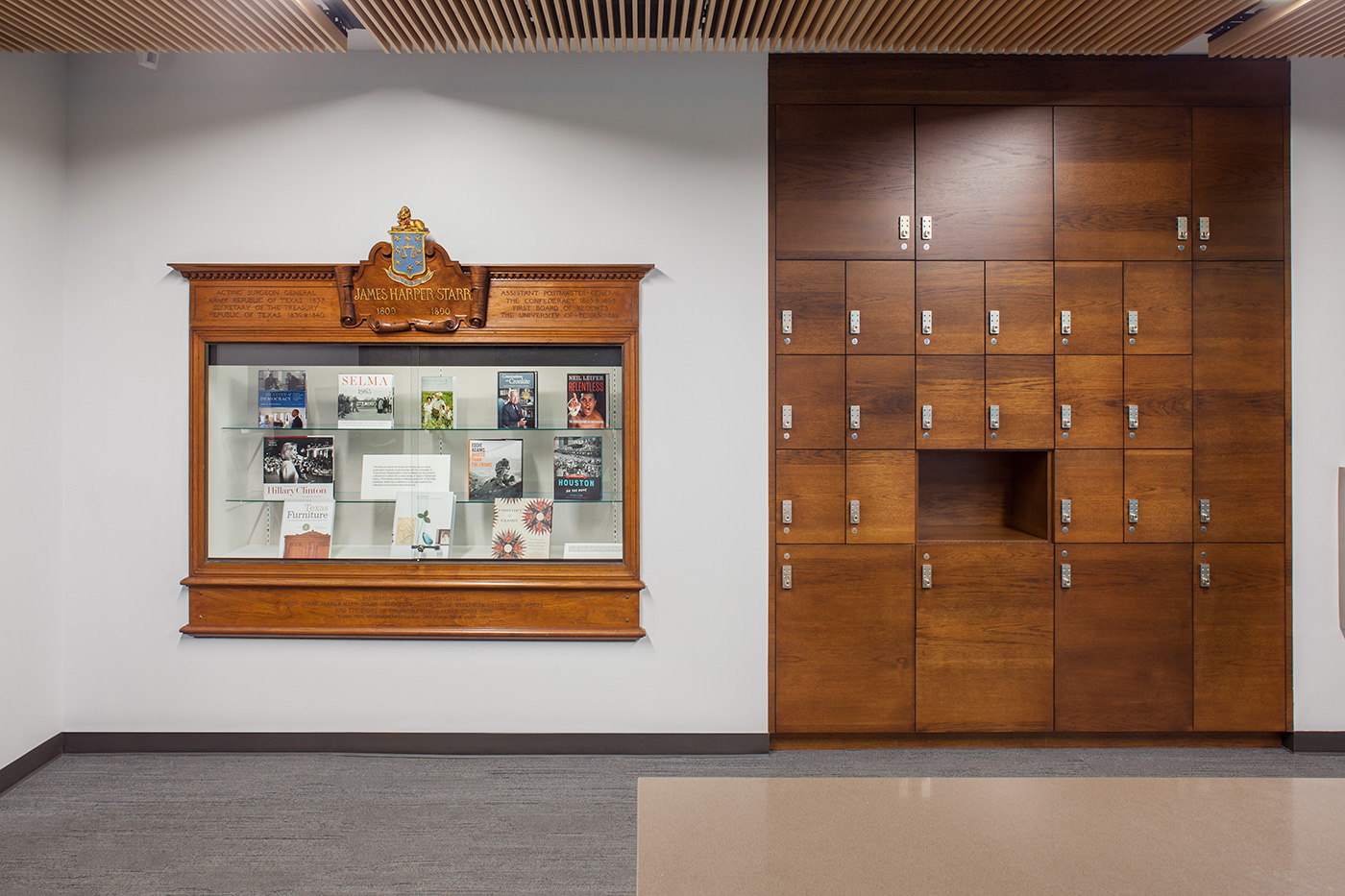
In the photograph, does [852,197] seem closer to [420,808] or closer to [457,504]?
[457,504]

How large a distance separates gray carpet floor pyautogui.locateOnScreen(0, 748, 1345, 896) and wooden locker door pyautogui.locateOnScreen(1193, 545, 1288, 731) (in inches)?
8.0

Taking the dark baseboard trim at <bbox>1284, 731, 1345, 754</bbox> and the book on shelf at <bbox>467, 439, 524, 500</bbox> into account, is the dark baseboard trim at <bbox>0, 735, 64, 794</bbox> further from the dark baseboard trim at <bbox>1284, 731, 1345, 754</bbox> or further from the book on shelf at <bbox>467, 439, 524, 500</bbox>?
the dark baseboard trim at <bbox>1284, 731, 1345, 754</bbox>

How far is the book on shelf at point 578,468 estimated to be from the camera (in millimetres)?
3652

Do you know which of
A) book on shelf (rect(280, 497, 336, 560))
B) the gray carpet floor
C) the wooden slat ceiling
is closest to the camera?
the gray carpet floor

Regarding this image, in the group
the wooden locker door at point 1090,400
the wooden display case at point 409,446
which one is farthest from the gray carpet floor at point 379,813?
the wooden locker door at point 1090,400

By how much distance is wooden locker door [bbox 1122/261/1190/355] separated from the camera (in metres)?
3.50

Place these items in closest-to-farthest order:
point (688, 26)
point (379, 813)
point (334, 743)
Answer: point (379, 813) < point (688, 26) < point (334, 743)

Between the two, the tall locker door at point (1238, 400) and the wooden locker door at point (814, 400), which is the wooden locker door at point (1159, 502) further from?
the wooden locker door at point (814, 400)

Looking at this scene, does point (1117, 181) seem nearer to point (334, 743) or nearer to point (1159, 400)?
point (1159, 400)

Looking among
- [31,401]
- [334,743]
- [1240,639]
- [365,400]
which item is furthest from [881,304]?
[31,401]

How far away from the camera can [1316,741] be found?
3.52m

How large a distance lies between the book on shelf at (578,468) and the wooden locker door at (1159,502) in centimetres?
277

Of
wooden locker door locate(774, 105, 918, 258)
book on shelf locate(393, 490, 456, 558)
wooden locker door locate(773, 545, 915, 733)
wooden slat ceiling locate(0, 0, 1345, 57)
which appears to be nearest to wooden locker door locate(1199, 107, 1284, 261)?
wooden slat ceiling locate(0, 0, 1345, 57)

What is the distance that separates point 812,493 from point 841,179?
1.62 metres
